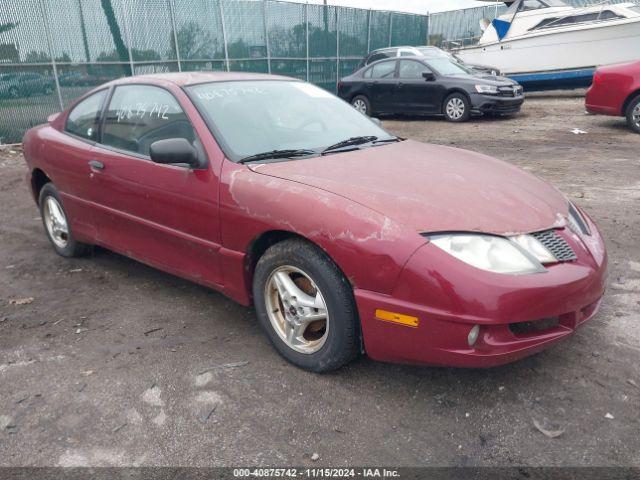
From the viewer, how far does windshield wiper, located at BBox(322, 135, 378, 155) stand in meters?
3.40

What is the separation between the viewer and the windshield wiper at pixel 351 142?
340cm

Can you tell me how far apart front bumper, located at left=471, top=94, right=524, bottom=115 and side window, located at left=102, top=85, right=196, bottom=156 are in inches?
361

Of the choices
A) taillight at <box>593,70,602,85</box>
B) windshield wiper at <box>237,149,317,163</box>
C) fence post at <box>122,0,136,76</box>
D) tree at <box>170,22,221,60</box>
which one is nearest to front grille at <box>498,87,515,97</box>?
taillight at <box>593,70,602,85</box>

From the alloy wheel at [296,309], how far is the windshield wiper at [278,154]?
697mm

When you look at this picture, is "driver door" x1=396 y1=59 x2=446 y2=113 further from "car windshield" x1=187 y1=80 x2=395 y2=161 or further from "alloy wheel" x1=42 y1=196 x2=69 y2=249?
"alloy wheel" x1=42 y1=196 x2=69 y2=249

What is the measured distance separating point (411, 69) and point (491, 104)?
2099 millimetres

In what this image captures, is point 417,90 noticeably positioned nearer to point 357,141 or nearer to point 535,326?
point 357,141

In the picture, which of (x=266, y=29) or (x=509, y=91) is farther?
(x=266, y=29)

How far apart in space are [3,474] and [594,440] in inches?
98.2

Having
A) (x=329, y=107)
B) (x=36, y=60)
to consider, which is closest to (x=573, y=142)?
(x=329, y=107)

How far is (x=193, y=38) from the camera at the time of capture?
13156 mm

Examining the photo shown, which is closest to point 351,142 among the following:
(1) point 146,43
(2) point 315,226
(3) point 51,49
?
(2) point 315,226

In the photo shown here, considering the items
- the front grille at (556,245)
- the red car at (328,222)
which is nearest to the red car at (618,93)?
the red car at (328,222)

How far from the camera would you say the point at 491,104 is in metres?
11.6
